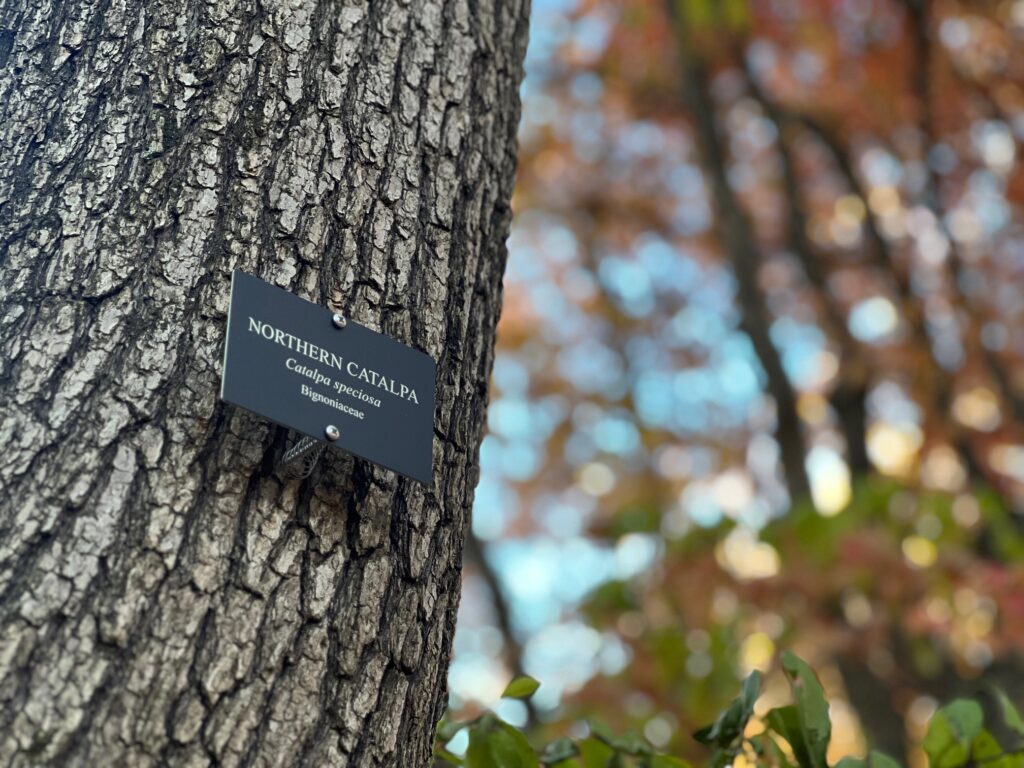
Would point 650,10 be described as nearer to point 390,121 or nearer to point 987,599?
point 987,599

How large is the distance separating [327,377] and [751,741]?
0.69m

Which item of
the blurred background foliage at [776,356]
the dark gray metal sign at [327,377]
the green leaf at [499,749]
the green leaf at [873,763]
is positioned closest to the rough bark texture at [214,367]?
the dark gray metal sign at [327,377]

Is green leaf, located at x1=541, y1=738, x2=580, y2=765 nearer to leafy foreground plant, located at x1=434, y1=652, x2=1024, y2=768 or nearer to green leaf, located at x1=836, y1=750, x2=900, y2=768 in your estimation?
leafy foreground plant, located at x1=434, y1=652, x2=1024, y2=768

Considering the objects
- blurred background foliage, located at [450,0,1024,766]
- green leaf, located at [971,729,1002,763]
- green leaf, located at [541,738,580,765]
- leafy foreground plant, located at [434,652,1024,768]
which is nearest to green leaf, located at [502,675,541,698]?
leafy foreground plant, located at [434,652,1024,768]

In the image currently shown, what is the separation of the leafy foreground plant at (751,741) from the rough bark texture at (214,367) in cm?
23

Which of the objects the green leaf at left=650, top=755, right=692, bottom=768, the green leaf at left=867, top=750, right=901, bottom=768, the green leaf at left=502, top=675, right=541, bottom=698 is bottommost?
the green leaf at left=867, top=750, right=901, bottom=768

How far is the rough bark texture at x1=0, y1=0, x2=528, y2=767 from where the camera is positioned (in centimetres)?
79

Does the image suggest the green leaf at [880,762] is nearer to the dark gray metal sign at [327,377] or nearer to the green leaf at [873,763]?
the green leaf at [873,763]

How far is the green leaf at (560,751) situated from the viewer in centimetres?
132

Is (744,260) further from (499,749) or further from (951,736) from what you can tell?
(499,749)

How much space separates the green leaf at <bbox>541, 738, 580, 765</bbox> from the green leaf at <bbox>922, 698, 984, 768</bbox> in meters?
0.42

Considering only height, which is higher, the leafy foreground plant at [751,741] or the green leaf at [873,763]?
the leafy foreground plant at [751,741]

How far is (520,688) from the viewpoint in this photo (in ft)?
3.97

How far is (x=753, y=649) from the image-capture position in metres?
4.34
